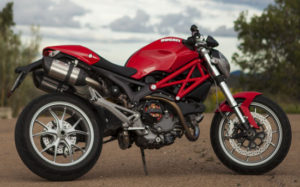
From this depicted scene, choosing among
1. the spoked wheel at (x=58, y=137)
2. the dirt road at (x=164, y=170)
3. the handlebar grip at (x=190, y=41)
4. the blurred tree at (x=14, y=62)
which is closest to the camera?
the spoked wheel at (x=58, y=137)

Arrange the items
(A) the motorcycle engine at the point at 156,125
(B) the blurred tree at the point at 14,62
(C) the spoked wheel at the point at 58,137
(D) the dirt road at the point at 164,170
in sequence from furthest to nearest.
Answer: (B) the blurred tree at the point at 14,62 < (A) the motorcycle engine at the point at 156,125 < (D) the dirt road at the point at 164,170 < (C) the spoked wheel at the point at 58,137

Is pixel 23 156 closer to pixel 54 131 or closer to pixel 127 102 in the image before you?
pixel 54 131

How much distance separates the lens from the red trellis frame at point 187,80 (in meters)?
5.44

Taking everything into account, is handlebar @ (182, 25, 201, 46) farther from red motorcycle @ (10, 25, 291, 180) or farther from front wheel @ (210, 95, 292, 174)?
front wheel @ (210, 95, 292, 174)

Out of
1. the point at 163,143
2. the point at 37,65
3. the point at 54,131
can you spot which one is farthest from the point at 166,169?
the point at 37,65

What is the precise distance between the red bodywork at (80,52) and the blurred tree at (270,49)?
24442mm

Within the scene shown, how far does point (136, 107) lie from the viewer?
211 inches

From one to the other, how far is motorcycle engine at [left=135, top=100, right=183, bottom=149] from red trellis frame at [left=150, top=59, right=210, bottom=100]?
0.20 metres

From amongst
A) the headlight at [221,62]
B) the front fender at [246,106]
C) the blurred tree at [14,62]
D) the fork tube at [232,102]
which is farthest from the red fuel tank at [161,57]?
the blurred tree at [14,62]

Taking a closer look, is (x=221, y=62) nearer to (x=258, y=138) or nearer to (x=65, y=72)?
(x=258, y=138)

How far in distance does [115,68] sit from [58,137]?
37.2 inches

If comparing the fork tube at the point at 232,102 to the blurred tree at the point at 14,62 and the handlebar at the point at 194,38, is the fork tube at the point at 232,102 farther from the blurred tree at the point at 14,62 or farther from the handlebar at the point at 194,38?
the blurred tree at the point at 14,62

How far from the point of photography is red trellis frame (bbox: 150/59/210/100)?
17.8ft

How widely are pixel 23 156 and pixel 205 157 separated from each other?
2844 millimetres
